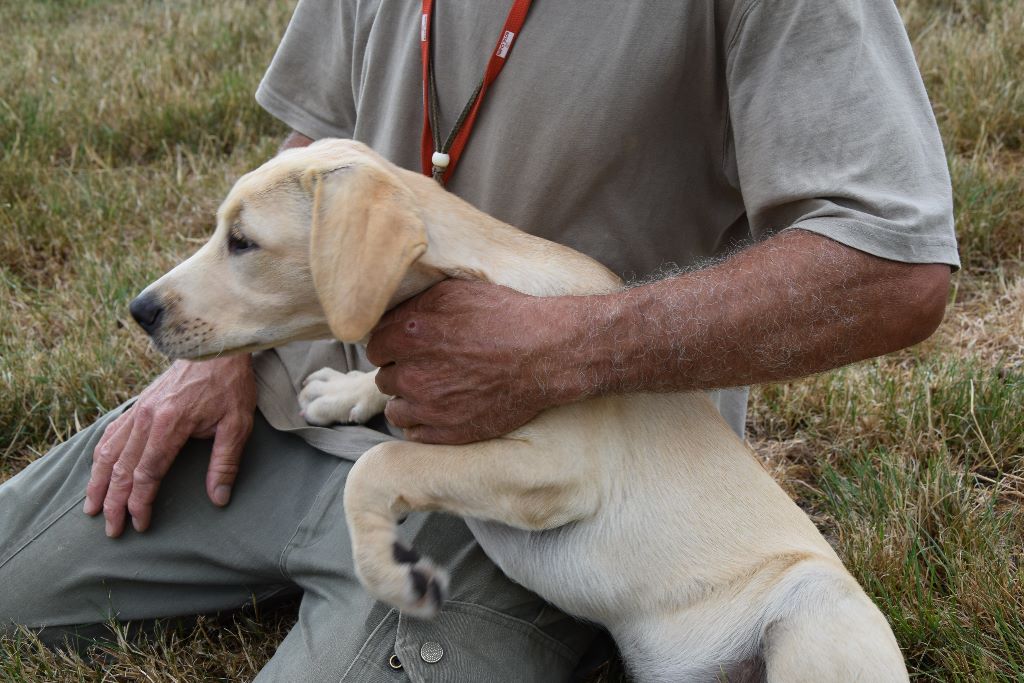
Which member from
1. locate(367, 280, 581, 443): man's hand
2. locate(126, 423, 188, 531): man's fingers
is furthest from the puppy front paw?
locate(367, 280, 581, 443): man's hand

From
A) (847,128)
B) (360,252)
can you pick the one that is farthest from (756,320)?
(360,252)

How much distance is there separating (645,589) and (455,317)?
0.76 meters

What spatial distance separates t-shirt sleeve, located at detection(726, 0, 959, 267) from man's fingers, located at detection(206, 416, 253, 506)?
1.55 metres

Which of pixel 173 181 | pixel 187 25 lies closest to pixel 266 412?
pixel 173 181

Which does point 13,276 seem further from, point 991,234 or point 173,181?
point 991,234

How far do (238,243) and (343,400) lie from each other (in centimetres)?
68

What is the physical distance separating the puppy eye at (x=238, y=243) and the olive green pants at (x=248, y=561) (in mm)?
732

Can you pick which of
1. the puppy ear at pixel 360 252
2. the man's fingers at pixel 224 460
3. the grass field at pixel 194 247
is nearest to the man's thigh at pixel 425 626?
the man's fingers at pixel 224 460

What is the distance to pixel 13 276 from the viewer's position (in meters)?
4.46

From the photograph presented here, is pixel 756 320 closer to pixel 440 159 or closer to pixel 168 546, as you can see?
pixel 440 159

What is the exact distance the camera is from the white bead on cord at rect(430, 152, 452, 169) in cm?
257

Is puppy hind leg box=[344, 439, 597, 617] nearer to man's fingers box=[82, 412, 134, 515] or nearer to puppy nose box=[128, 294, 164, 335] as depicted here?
puppy nose box=[128, 294, 164, 335]

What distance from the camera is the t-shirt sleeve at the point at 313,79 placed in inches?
117

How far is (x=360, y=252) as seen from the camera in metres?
1.99
